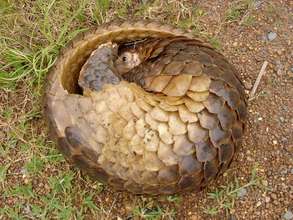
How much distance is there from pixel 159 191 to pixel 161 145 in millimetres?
170

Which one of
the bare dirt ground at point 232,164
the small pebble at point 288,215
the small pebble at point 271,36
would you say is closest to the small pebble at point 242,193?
the bare dirt ground at point 232,164

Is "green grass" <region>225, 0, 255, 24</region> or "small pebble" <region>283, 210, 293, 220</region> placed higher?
"green grass" <region>225, 0, 255, 24</region>

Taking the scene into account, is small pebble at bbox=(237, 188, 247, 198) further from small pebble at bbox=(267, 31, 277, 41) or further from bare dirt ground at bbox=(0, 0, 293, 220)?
small pebble at bbox=(267, 31, 277, 41)

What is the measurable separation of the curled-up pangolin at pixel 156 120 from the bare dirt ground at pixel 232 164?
0.82 ft

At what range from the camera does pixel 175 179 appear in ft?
6.21

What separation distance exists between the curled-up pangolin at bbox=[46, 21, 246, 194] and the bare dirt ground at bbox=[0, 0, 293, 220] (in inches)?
9.9

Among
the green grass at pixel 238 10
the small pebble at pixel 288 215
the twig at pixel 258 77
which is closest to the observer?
the small pebble at pixel 288 215

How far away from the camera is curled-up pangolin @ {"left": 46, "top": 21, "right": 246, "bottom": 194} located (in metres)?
1.88

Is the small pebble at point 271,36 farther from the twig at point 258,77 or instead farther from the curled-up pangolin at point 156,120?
the curled-up pangolin at point 156,120

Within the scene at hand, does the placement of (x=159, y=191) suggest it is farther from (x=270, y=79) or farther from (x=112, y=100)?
(x=270, y=79)

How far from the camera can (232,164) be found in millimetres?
2213

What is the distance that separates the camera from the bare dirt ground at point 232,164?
7.16 feet

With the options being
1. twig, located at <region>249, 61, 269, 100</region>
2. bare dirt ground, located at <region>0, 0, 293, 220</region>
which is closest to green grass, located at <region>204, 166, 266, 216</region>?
bare dirt ground, located at <region>0, 0, 293, 220</region>

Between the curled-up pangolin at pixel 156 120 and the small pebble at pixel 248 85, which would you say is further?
the small pebble at pixel 248 85
